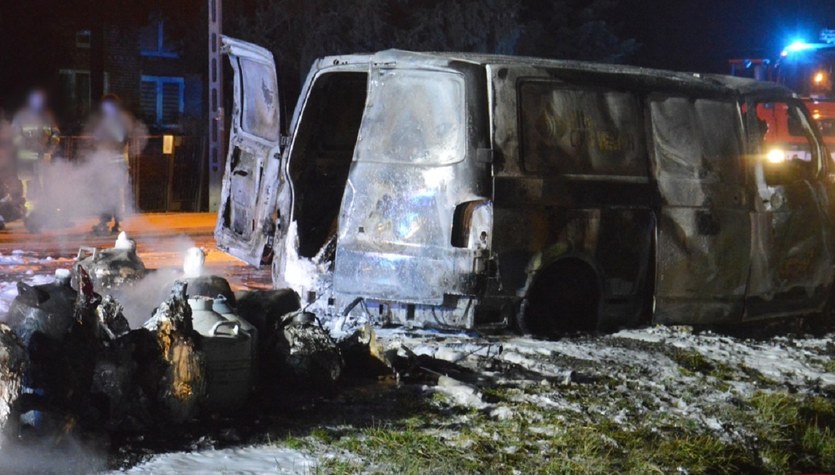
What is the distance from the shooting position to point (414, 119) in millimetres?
7484

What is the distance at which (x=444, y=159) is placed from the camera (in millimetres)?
7355

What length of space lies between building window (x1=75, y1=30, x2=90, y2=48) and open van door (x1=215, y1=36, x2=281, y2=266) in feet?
77.9

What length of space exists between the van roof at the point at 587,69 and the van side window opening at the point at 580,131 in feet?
0.56

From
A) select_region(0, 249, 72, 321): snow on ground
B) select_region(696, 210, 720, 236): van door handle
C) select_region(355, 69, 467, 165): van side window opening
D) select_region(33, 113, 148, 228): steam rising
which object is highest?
select_region(355, 69, 467, 165): van side window opening

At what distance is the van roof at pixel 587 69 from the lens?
24.7 feet

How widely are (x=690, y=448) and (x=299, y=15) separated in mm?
21914

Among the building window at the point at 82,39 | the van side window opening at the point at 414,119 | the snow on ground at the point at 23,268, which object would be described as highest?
the building window at the point at 82,39

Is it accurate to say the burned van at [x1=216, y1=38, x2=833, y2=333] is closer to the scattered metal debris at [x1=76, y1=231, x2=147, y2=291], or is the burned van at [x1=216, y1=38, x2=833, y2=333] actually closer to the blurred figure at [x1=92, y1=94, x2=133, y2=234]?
the scattered metal debris at [x1=76, y1=231, x2=147, y2=291]

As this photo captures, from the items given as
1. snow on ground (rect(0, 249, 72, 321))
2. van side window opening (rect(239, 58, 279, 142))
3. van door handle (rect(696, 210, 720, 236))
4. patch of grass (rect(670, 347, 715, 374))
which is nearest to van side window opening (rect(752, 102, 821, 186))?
van door handle (rect(696, 210, 720, 236))

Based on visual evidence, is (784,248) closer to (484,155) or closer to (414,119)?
(484,155)

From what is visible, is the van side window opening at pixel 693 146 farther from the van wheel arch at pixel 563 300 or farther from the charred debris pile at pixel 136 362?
the charred debris pile at pixel 136 362

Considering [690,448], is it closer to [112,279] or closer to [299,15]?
[112,279]

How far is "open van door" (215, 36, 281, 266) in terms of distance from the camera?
8578mm

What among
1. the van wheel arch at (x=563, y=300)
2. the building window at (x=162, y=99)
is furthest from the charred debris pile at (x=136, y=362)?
the building window at (x=162, y=99)
